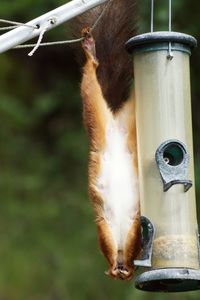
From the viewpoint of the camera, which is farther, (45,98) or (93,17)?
(45,98)

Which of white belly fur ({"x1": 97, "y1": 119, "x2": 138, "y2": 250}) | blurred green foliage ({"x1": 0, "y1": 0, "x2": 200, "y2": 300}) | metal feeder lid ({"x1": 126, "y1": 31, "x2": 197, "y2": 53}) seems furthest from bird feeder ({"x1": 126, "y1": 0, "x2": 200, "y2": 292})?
blurred green foliage ({"x1": 0, "y1": 0, "x2": 200, "y2": 300})

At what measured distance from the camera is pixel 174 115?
4555 millimetres

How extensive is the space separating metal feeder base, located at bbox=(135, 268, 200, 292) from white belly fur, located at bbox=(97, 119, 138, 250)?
24 centimetres

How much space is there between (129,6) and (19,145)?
4.39 m

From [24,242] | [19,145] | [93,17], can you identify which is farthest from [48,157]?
[93,17]

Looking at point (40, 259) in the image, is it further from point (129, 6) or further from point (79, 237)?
point (129, 6)

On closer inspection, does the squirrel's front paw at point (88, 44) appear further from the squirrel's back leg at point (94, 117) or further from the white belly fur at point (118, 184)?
the white belly fur at point (118, 184)

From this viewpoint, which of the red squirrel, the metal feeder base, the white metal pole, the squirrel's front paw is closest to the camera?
the white metal pole

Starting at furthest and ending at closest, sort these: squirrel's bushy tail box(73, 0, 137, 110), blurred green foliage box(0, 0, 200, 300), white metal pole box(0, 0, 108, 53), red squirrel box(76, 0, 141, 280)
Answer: blurred green foliage box(0, 0, 200, 300)
squirrel's bushy tail box(73, 0, 137, 110)
red squirrel box(76, 0, 141, 280)
white metal pole box(0, 0, 108, 53)

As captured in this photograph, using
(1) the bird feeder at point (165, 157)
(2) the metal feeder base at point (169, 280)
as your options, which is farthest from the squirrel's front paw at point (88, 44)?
(2) the metal feeder base at point (169, 280)

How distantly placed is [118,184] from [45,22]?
70 cm

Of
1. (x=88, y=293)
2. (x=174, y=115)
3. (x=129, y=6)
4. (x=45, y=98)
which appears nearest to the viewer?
(x=174, y=115)

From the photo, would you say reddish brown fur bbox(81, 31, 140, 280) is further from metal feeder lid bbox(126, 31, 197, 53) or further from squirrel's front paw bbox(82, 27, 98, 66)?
metal feeder lid bbox(126, 31, 197, 53)

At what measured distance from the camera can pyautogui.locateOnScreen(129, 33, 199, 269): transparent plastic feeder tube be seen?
14.7 feet
